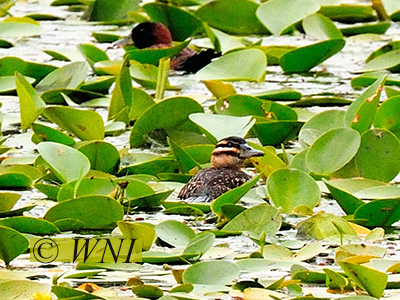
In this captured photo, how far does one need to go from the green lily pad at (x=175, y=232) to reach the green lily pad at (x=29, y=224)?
0.44 m

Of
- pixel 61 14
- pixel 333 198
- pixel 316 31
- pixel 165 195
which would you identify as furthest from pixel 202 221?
pixel 61 14

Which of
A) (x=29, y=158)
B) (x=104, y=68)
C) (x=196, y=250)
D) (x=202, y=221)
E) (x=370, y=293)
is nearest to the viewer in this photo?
(x=370, y=293)

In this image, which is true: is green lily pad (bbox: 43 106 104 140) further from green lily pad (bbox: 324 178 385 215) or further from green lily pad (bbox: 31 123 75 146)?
green lily pad (bbox: 324 178 385 215)

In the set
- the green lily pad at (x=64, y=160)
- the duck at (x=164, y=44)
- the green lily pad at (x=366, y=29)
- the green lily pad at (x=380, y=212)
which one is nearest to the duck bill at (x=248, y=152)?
the green lily pad at (x=64, y=160)

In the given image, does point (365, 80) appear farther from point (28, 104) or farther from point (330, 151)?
point (28, 104)

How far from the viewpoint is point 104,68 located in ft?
25.1

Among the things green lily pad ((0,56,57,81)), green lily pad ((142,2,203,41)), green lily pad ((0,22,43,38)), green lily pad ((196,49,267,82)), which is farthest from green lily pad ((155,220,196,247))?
green lily pad ((142,2,203,41))

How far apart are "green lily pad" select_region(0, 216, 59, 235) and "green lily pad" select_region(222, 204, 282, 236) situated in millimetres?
707

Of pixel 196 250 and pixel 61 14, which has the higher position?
pixel 196 250

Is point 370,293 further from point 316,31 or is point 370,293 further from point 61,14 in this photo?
point 61,14

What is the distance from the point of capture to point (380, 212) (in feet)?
15.9

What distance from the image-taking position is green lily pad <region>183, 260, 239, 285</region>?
4.02m

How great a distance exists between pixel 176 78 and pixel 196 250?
3981 millimetres

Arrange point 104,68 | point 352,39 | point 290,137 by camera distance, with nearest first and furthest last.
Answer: point 290,137, point 104,68, point 352,39
